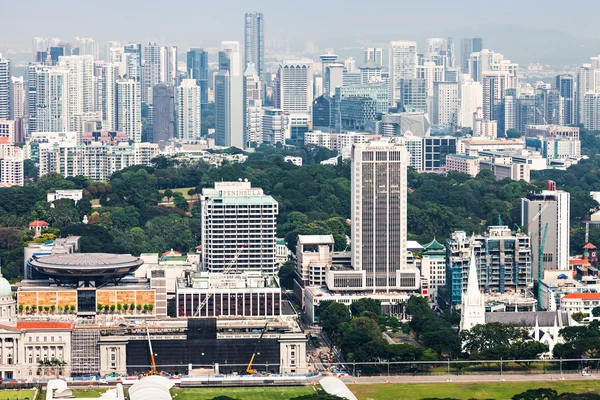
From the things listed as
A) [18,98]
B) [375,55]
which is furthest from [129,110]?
[375,55]

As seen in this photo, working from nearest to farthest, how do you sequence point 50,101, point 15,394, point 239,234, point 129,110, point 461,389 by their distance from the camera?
point 15,394
point 461,389
point 239,234
point 50,101
point 129,110

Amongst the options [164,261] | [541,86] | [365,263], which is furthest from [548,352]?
[541,86]

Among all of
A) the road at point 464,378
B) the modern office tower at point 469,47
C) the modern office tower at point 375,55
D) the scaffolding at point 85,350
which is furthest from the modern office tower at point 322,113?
the road at point 464,378

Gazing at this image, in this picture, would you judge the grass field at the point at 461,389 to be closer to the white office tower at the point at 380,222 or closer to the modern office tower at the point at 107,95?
the white office tower at the point at 380,222

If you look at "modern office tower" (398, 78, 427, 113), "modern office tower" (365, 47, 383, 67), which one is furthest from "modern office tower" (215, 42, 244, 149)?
"modern office tower" (365, 47, 383, 67)

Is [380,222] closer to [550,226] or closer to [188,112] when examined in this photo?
[550,226]
